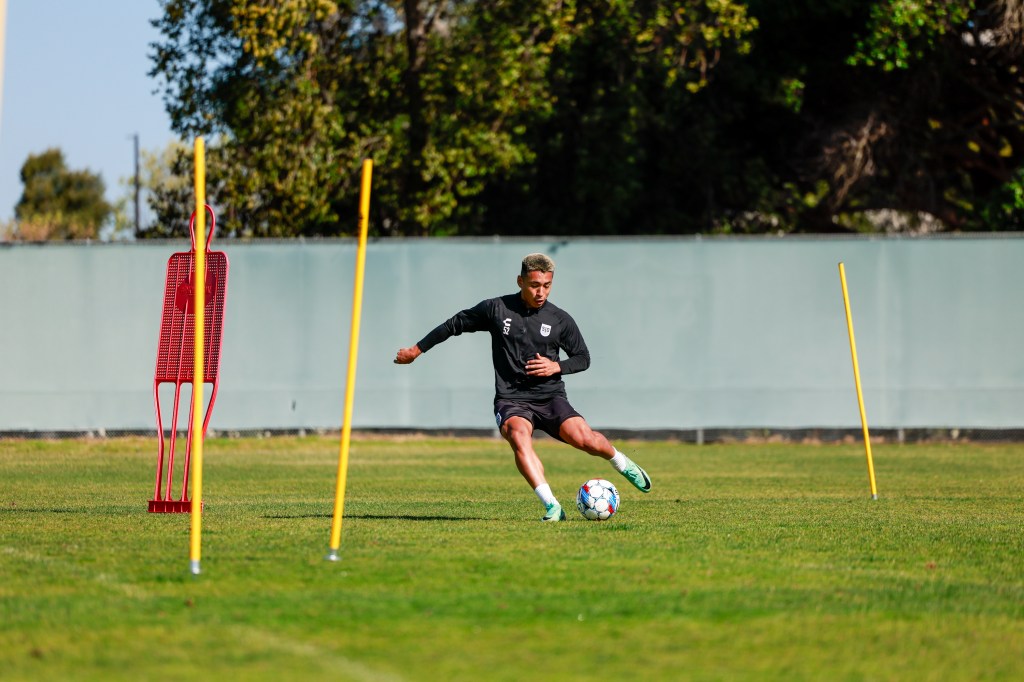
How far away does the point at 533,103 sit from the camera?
27.8m

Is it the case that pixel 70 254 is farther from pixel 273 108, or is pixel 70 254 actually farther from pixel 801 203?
pixel 801 203

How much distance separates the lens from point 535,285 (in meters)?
10.9

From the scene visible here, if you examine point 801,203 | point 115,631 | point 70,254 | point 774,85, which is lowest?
point 115,631

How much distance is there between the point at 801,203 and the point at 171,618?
25.1 m

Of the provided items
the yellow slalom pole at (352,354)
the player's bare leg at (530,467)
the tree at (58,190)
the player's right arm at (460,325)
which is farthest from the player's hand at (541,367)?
the tree at (58,190)

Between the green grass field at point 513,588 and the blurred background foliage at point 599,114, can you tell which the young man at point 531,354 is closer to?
the green grass field at point 513,588

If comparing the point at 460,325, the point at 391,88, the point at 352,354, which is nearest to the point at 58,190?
the point at 391,88

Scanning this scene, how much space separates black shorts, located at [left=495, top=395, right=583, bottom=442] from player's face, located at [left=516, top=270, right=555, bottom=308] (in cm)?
76

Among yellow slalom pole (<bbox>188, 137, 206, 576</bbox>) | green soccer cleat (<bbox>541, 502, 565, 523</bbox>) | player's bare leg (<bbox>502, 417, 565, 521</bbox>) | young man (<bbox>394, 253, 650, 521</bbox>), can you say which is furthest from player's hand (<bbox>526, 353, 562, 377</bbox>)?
yellow slalom pole (<bbox>188, 137, 206, 576</bbox>)

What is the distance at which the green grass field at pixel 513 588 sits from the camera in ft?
18.8

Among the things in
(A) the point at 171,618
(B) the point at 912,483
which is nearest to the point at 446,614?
(A) the point at 171,618

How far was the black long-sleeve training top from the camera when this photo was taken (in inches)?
437

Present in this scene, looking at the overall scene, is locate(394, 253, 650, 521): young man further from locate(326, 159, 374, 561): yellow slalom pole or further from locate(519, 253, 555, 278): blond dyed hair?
locate(326, 159, 374, 561): yellow slalom pole

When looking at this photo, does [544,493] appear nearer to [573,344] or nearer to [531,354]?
[531,354]
